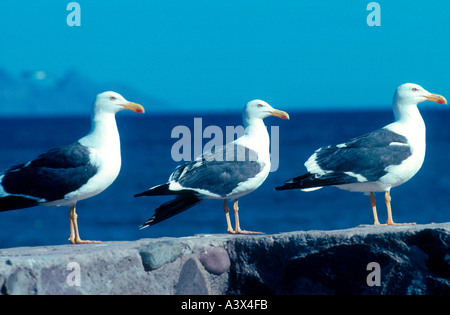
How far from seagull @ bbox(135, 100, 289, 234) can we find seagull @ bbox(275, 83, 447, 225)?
1.39 ft

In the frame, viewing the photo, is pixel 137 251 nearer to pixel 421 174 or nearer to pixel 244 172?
pixel 244 172

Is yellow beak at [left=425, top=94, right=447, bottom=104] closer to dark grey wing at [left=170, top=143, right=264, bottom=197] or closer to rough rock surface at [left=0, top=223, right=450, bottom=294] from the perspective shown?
dark grey wing at [left=170, top=143, right=264, bottom=197]

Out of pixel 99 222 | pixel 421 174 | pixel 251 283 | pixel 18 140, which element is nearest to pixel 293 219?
pixel 99 222

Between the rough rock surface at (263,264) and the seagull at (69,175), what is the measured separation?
96 cm

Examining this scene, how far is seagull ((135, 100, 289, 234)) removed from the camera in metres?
7.25

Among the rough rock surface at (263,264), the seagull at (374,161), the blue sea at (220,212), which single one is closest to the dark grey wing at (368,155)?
the seagull at (374,161)

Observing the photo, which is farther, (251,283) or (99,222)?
(99,222)

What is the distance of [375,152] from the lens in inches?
308

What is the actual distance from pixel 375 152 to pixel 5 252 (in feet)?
12.3

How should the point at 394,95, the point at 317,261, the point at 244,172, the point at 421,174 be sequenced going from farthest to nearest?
1. the point at 421,174
2. the point at 394,95
3. the point at 244,172
4. the point at 317,261

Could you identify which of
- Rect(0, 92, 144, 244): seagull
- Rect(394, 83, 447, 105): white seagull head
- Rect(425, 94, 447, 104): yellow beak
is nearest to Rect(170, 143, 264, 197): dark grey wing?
Rect(0, 92, 144, 244): seagull

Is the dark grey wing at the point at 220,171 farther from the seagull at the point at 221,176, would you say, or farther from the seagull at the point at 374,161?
the seagull at the point at 374,161

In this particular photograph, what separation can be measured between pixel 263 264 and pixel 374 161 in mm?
A: 2181

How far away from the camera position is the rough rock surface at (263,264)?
5.59 m
